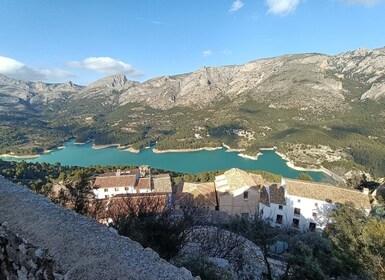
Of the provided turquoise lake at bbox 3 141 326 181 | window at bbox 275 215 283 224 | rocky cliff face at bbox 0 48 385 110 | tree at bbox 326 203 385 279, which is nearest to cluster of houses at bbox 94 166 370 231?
window at bbox 275 215 283 224

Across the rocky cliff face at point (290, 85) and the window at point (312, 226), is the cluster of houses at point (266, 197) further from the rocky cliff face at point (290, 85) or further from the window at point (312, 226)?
the rocky cliff face at point (290, 85)

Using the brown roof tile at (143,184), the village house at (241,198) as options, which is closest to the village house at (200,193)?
the village house at (241,198)

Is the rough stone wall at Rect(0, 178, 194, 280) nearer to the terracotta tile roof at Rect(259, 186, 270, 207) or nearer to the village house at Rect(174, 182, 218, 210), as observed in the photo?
the village house at Rect(174, 182, 218, 210)

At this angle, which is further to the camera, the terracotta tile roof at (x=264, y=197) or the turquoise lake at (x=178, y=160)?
the turquoise lake at (x=178, y=160)

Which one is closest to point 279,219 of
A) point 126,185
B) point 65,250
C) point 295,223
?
point 295,223

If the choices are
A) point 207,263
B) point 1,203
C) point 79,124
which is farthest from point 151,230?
point 79,124

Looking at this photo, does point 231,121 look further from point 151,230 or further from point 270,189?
point 151,230
